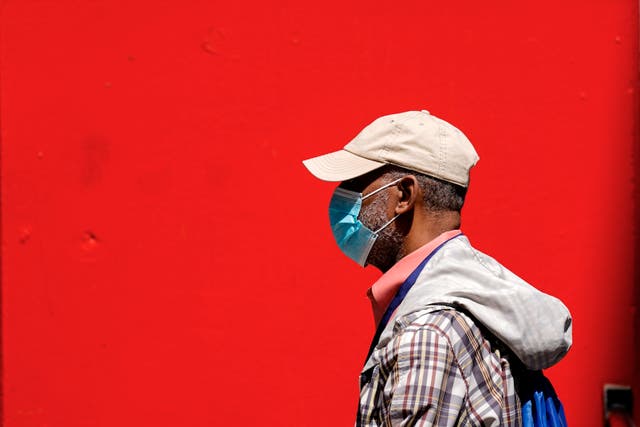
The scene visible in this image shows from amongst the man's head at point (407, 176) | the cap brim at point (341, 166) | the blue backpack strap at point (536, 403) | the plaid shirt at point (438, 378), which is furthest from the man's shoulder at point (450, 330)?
the cap brim at point (341, 166)

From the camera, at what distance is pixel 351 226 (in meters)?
1.98

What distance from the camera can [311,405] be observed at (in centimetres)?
314

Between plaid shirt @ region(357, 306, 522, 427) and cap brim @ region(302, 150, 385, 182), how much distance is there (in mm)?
345

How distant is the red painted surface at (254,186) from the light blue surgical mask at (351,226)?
1.08 m

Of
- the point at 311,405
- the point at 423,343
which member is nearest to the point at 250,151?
the point at 311,405

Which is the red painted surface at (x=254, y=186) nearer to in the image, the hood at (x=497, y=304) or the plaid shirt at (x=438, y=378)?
the hood at (x=497, y=304)

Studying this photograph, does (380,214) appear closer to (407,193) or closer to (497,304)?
(407,193)

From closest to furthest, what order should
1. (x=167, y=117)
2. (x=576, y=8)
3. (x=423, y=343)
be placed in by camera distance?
1. (x=423, y=343)
2. (x=576, y=8)
3. (x=167, y=117)

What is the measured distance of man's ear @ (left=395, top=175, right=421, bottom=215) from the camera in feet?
6.04

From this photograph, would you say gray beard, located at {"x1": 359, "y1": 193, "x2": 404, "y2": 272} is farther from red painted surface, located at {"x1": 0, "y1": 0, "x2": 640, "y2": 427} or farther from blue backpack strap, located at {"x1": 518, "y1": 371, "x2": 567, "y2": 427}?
red painted surface, located at {"x1": 0, "y1": 0, "x2": 640, "y2": 427}

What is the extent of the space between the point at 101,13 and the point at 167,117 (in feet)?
1.38

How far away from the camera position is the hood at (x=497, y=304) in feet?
5.51

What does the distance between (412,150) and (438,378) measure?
0.48 m

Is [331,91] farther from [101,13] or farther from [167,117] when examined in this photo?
[101,13]
